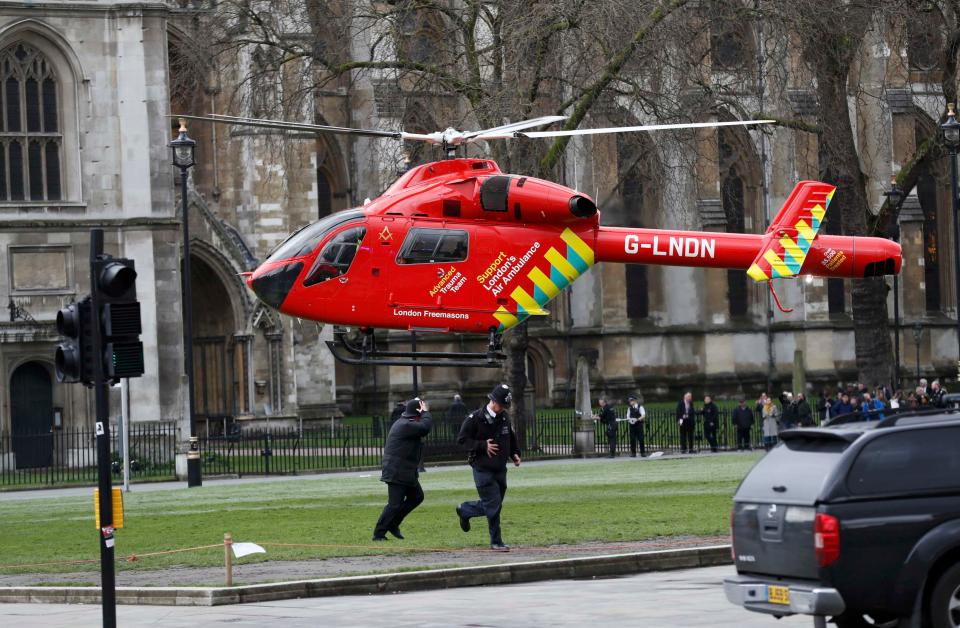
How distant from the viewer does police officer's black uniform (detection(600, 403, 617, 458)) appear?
43.5m

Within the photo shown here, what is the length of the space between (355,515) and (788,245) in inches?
290

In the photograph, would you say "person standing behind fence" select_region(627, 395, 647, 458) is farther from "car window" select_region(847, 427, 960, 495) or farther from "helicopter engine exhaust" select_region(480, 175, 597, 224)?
"car window" select_region(847, 427, 960, 495)

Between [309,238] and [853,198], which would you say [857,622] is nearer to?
[309,238]

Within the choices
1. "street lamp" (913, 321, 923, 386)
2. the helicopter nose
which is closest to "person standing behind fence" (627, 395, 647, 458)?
the helicopter nose

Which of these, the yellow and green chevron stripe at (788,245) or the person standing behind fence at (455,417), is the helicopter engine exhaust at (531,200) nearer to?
the yellow and green chevron stripe at (788,245)

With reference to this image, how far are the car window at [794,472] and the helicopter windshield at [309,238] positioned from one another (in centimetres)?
988

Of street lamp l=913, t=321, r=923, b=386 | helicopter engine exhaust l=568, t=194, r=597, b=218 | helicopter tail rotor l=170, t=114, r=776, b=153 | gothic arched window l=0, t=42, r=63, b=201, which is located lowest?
street lamp l=913, t=321, r=923, b=386

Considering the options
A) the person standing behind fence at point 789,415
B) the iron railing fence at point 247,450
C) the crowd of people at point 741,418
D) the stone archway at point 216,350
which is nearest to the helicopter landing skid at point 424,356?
the iron railing fence at point 247,450

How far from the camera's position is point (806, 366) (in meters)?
65.5

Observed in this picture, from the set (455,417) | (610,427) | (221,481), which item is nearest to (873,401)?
(610,427)

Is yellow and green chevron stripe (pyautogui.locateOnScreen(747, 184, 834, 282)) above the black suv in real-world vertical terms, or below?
above

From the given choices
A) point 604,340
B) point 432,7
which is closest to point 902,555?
point 432,7

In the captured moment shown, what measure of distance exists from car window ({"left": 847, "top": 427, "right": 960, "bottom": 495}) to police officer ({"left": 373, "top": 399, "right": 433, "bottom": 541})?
9583 mm

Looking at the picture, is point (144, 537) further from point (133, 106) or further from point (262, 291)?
point (133, 106)
